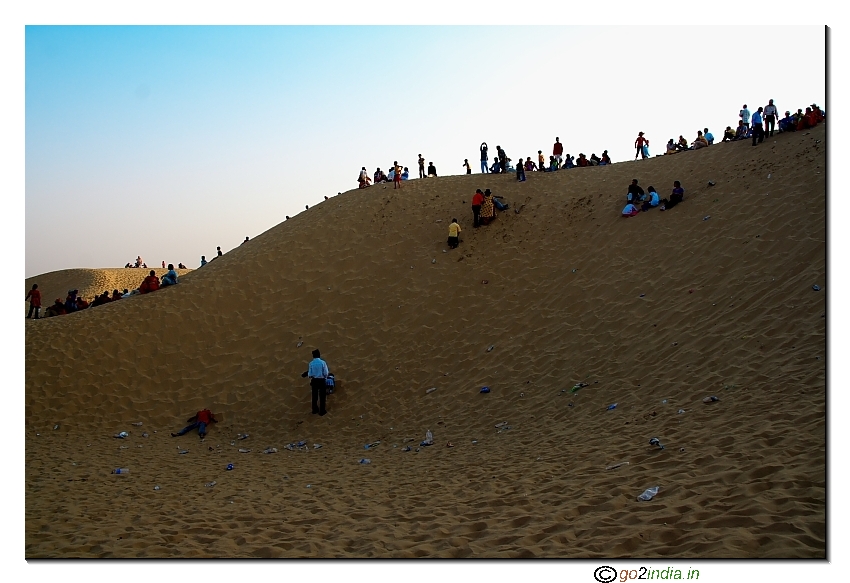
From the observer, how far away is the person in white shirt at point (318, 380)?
11445 mm

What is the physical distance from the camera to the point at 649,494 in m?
5.45

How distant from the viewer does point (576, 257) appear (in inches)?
580

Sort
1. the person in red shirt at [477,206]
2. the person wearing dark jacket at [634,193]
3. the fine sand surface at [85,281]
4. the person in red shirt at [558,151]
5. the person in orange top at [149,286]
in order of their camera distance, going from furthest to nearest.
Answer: the fine sand surface at [85,281]
the person in red shirt at [558,151]
the person in red shirt at [477,206]
the person in orange top at [149,286]
the person wearing dark jacket at [634,193]

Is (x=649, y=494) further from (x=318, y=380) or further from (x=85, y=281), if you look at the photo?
(x=85, y=281)

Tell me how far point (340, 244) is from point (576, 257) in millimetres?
7371

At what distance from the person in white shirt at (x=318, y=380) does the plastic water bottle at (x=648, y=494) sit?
23.6 ft

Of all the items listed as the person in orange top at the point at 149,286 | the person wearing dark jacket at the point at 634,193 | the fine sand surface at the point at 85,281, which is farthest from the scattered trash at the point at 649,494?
the fine sand surface at the point at 85,281

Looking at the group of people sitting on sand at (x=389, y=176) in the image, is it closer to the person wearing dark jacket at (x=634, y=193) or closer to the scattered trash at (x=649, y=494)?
the person wearing dark jacket at (x=634, y=193)

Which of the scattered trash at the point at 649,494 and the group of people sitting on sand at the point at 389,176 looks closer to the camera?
the scattered trash at the point at 649,494

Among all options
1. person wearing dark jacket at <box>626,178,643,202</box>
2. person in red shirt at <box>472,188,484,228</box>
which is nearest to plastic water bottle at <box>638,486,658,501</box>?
person wearing dark jacket at <box>626,178,643,202</box>

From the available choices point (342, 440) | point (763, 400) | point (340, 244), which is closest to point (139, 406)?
point (342, 440)

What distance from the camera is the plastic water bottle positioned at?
541 cm

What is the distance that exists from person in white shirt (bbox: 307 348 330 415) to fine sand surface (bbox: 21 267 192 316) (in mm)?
30137

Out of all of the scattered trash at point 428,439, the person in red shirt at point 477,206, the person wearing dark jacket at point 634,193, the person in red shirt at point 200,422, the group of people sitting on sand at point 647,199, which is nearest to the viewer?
the scattered trash at point 428,439
